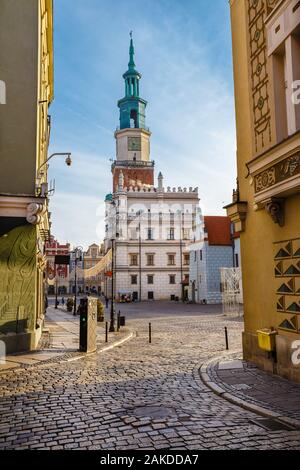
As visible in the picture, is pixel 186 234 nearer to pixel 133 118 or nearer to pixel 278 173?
pixel 133 118

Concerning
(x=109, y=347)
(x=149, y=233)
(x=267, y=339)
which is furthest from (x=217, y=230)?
(x=267, y=339)

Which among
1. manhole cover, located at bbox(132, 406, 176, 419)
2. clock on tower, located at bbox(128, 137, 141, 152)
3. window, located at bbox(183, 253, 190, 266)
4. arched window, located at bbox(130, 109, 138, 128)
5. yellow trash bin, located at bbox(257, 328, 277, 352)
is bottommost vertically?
manhole cover, located at bbox(132, 406, 176, 419)

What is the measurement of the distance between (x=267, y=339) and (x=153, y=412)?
3.95 m

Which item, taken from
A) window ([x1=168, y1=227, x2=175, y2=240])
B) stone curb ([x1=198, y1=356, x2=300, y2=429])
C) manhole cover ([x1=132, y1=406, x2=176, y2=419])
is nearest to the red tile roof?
window ([x1=168, y1=227, x2=175, y2=240])

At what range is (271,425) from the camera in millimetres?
6297

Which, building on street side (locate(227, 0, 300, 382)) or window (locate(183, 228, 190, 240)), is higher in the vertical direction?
window (locate(183, 228, 190, 240))

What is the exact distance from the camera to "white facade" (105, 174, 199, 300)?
194 feet

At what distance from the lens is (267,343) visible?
9.67 metres

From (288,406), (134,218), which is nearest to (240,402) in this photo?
(288,406)

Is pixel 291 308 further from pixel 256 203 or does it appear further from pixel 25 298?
pixel 25 298

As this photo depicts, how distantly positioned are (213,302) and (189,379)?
38677 millimetres

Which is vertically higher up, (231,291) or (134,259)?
(134,259)

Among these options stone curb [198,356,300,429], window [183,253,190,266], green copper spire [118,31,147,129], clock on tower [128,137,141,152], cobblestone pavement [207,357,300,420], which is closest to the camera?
stone curb [198,356,300,429]

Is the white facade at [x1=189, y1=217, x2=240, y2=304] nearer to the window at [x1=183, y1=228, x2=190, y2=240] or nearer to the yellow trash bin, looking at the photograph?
the window at [x1=183, y1=228, x2=190, y2=240]
